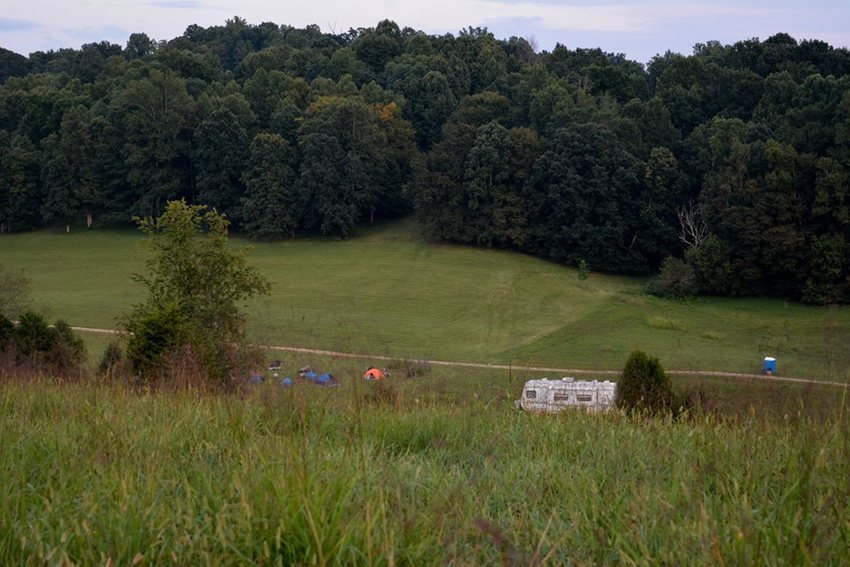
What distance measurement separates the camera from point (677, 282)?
1649 inches

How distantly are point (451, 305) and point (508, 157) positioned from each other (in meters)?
14.7

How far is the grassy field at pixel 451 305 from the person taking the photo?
2884 cm

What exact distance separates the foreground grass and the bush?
125 feet

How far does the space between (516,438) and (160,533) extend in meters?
2.42

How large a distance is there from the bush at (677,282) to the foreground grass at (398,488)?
1506 inches

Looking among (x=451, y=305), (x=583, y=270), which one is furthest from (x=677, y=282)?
(x=451, y=305)

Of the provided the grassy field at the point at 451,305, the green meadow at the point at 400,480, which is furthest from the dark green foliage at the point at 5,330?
the green meadow at the point at 400,480

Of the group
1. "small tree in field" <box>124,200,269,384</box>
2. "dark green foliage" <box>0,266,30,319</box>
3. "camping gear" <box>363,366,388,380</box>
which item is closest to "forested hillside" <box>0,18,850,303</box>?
"dark green foliage" <box>0,266,30,319</box>

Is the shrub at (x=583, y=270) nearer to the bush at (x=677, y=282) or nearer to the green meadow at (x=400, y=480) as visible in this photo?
the bush at (x=677, y=282)

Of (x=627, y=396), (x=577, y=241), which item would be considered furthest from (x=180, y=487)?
(x=577, y=241)

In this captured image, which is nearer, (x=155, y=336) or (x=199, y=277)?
(x=155, y=336)

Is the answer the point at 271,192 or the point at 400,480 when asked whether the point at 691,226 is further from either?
the point at 400,480

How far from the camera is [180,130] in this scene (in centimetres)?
6066

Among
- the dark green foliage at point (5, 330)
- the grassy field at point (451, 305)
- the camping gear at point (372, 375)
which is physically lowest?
the grassy field at point (451, 305)
